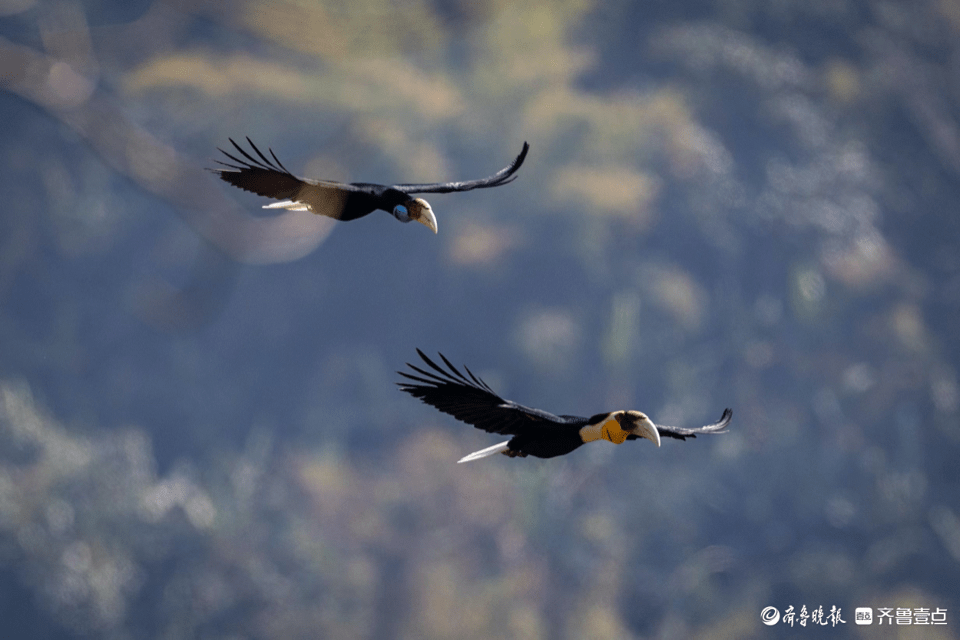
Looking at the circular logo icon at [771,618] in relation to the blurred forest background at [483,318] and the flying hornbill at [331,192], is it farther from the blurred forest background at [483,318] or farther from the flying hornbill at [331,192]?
the flying hornbill at [331,192]

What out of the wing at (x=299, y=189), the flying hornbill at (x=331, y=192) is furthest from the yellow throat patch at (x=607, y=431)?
the wing at (x=299, y=189)

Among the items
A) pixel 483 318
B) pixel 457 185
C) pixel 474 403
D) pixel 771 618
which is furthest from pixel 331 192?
pixel 771 618

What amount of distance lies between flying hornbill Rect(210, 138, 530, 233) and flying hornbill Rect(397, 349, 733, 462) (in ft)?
2.24

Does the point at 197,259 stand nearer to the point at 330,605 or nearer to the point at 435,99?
the point at 435,99

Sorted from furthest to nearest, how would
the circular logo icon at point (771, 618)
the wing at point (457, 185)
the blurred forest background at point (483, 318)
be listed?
the blurred forest background at point (483, 318) < the circular logo icon at point (771, 618) < the wing at point (457, 185)

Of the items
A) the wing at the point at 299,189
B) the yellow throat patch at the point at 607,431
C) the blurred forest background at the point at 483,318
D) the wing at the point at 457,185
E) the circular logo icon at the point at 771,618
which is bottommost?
the yellow throat patch at the point at 607,431

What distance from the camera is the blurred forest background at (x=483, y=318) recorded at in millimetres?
15039

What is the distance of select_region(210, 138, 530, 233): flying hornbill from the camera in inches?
175

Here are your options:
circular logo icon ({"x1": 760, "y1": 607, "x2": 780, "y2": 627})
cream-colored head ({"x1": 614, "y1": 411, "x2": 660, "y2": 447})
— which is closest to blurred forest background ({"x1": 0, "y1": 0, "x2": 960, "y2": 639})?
circular logo icon ({"x1": 760, "y1": 607, "x2": 780, "y2": 627})

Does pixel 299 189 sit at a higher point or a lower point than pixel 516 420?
higher

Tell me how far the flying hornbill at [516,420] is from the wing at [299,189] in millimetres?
843

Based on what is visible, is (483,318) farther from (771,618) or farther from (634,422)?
(634,422)

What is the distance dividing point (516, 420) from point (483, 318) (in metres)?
11.9

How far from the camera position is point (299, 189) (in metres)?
4.48
